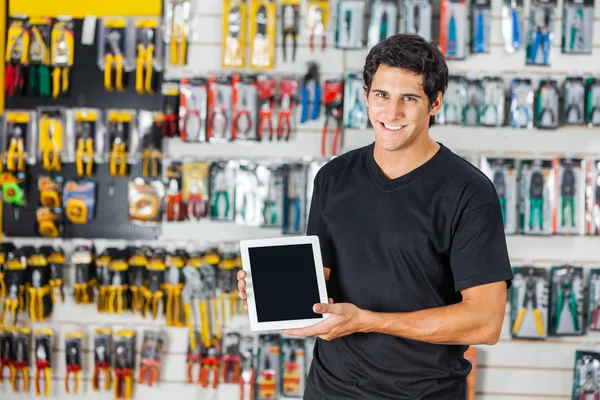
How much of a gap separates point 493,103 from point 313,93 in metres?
1.00

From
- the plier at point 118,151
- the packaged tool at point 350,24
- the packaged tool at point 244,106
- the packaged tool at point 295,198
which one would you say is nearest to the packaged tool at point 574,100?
the packaged tool at point 350,24

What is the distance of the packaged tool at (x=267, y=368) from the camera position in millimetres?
4246

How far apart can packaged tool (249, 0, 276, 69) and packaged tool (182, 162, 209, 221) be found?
0.66m

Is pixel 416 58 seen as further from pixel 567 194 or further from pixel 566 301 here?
pixel 566 301

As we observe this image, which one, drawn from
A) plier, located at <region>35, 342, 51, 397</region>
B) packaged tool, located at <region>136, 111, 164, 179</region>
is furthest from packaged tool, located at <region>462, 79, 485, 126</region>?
plier, located at <region>35, 342, 51, 397</region>

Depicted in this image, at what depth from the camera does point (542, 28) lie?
4.23 metres

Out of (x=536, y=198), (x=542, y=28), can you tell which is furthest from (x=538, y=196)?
(x=542, y=28)

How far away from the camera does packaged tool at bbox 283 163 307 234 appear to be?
4.22 m

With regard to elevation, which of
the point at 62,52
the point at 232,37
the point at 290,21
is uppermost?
the point at 290,21

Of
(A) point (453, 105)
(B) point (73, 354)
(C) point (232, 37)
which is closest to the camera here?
(A) point (453, 105)

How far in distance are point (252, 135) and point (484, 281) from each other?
2507 millimetres

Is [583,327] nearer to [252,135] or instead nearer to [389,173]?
[252,135]

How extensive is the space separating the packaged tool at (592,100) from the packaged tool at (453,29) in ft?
2.32

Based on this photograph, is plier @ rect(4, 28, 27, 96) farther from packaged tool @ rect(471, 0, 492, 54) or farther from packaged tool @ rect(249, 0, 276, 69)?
packaged tool @ rect(471, 0, 492, 54)
